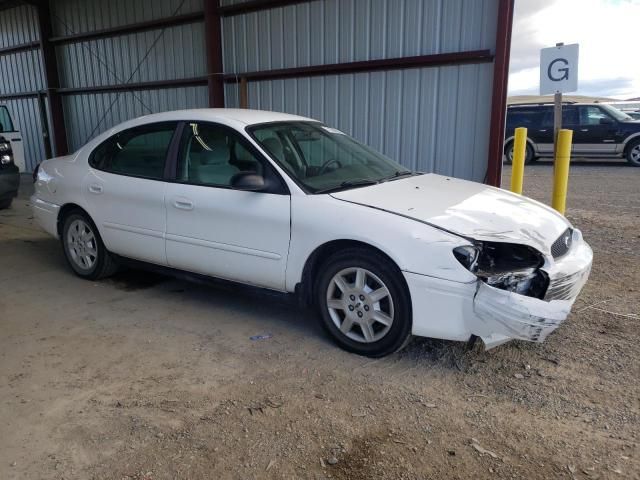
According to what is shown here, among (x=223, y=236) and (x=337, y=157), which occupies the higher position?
(x=337, y=157)

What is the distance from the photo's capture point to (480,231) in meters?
3.27

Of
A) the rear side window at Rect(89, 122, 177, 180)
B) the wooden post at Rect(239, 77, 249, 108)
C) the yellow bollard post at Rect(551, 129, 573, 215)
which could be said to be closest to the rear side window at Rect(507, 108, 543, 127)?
the wooden post at Rect(239, 77, 249, 108)

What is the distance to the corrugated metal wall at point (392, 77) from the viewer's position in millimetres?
7156

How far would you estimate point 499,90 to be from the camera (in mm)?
6777

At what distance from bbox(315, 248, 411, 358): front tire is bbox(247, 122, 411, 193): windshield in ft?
2.02

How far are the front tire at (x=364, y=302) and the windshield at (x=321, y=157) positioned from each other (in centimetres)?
62

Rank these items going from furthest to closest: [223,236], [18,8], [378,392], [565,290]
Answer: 1. [18,8]
2. [223,236]
3. [565,290]
4. [378,392]

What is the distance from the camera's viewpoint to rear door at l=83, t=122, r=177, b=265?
4.49m

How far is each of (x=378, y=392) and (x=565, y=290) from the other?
1.34 meters

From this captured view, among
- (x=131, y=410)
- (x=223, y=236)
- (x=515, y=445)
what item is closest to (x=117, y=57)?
(x=223, y=236)

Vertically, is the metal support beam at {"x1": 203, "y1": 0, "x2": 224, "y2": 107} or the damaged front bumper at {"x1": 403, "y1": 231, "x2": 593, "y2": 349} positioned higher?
the metal support beam at {"x1": 203, "y1": 0, "x2": 224, "y2": 107}

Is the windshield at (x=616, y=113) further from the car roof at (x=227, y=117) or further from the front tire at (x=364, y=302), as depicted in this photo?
the front tire at (x=364, y=302)

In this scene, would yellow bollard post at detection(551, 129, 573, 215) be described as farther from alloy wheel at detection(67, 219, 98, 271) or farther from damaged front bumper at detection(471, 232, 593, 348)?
alloy wheel at detection(67, 219, 98, 271)

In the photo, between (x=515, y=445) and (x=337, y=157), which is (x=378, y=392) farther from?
(x=337, y=157)
